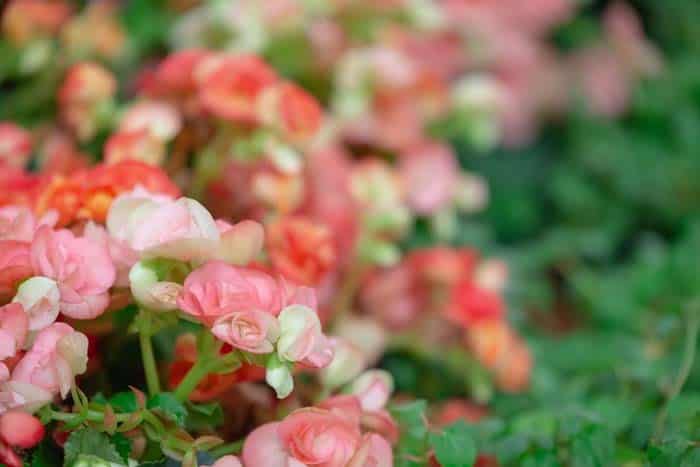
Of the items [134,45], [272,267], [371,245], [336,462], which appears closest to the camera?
[336,462]

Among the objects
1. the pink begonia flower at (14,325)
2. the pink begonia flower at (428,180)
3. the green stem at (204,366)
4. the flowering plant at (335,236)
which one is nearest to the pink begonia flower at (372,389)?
the flowering plant at (335,236)

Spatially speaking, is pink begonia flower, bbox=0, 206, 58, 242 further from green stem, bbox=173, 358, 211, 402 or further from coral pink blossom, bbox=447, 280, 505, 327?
coral pink blossom, bbox=447, 280, 505, 327

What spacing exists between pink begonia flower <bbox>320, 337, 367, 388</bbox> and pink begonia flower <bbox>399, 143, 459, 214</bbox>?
1.18 ft

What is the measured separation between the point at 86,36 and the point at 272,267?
1.12ft

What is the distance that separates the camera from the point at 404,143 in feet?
3.37

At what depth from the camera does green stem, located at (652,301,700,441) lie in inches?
25.9

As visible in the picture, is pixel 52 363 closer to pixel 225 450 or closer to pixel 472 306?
pixel 225 450

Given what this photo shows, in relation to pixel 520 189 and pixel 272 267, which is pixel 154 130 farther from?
pixel 520 189

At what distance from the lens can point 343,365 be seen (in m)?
0.64

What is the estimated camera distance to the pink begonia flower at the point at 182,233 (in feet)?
1.75

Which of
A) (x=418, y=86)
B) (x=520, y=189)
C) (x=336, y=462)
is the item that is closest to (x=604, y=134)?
(x=520, y=189)

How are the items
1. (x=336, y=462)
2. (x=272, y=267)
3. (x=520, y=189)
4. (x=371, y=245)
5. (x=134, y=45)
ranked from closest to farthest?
(x=336, y=462)
(x=272, y=267)
(x=371, y=245)
(x=134, y=45)
(x=520, y=189)

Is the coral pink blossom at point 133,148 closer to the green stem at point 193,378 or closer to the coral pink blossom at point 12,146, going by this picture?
the coral pink blossom at point 12,146

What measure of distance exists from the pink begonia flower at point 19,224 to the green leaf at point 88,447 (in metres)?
0.12
